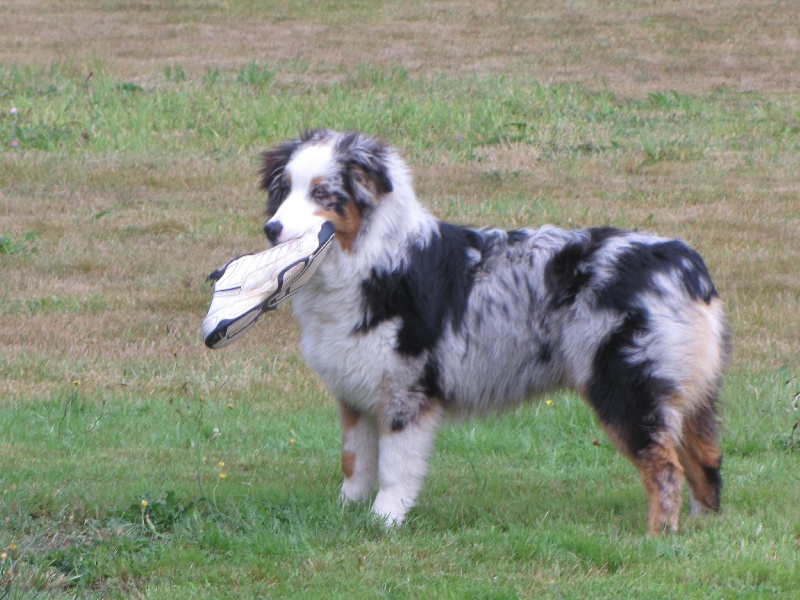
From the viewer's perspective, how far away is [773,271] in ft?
33.3

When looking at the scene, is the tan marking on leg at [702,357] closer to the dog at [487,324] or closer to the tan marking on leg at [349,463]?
the dog at [487,324]

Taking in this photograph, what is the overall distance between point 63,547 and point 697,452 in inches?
114

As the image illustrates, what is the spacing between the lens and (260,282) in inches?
193

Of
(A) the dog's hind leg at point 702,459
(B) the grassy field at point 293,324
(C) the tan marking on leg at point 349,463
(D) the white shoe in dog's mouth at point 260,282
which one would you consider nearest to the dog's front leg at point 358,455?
(C) the tan marking on leg at point 349,463

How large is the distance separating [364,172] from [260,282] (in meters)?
0.74

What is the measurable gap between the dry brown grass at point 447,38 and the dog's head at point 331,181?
14.7 metres

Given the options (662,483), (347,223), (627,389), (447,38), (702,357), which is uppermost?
(347,223)

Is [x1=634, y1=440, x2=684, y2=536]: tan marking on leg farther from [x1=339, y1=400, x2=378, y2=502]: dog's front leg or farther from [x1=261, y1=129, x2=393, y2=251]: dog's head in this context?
[x1=261, y1=129, x2=393, y2=251]: dog's head

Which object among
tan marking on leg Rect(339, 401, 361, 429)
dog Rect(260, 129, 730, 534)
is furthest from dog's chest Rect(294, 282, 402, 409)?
tan marking on leg Rect(339, 401, 361, 429)

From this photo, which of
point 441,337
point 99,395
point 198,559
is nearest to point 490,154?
point 99,395

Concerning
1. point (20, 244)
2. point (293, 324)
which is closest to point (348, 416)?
point (293, 324)

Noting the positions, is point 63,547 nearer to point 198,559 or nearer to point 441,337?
point 198,559

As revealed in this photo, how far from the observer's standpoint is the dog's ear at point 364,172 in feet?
17.0

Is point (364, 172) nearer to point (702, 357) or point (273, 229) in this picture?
point (273, 229)
